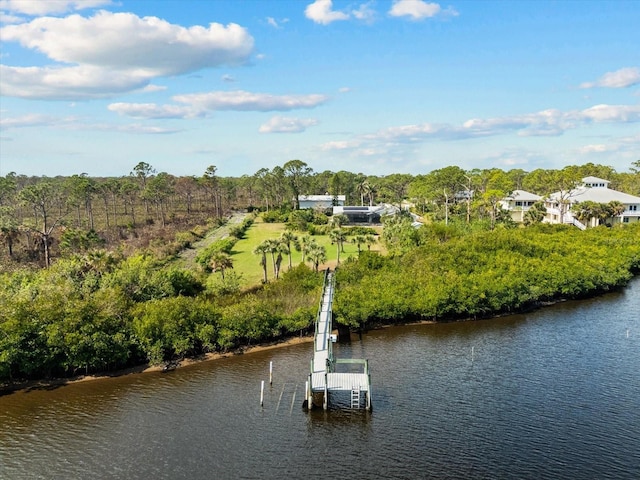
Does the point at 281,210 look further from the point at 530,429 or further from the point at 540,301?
the point at 530,429

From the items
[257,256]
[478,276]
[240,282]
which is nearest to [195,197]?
[257,256]

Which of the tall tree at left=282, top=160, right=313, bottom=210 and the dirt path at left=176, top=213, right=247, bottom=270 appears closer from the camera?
the dirt path at left=176, top=213, right=247, bottom=270

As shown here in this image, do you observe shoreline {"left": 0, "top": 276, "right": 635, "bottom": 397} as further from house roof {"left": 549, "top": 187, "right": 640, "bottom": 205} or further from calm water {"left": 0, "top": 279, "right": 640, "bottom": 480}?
house roof {"left": 549, "top": 187, "right": 640, "bottom": 205}

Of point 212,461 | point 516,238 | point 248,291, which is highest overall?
point 516,238

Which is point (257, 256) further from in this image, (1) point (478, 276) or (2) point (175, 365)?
(2) point (175, 365)

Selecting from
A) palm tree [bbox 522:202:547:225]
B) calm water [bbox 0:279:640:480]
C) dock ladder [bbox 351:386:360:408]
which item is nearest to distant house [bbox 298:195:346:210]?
palm tree [bbox 522:202:547:225]

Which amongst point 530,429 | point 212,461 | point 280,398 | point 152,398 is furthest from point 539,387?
point 152,398
